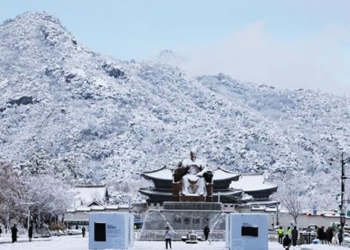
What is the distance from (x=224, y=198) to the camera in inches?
3841

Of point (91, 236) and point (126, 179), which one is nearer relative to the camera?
point (91, 236)

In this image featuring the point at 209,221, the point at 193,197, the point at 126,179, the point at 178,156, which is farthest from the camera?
the point at 178,156

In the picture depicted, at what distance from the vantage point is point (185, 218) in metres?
68.4

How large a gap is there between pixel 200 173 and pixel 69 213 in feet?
158

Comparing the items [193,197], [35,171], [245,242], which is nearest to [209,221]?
[193,197]

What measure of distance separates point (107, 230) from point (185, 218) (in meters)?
24.9

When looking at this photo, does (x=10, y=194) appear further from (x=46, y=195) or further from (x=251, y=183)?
(x=251, y=183)

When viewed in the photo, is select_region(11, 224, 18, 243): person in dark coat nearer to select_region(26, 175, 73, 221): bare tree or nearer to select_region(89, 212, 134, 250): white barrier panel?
select_region(89, 212, 134, 250): white barrier panel

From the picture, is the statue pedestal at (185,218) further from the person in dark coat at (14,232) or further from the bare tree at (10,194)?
the bare tree at (10,194)

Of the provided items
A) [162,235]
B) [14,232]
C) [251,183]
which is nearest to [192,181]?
[162,235]

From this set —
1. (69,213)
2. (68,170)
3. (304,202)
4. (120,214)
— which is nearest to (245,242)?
(120,214)

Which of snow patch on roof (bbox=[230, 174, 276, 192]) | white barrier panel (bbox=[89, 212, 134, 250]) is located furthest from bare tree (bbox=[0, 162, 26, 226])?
snow patch on roof (bbox=[230, 174, 276, 192])

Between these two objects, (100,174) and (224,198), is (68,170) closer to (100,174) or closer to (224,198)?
(224,198)

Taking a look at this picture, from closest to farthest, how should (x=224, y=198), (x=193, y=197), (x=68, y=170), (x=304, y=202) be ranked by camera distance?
(x=193, y=197)
(x=224, y=198)
(x=68, y=170)
(x=304, y=202)
